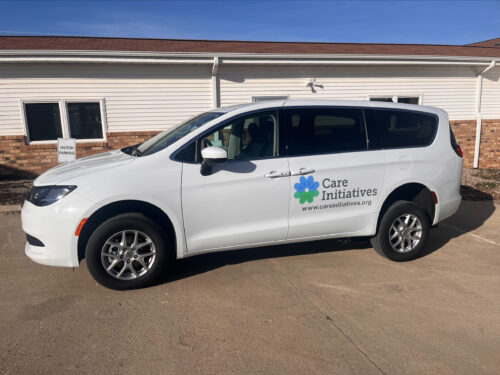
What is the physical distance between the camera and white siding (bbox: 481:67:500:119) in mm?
11859

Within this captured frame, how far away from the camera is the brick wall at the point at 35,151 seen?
9.42 metres

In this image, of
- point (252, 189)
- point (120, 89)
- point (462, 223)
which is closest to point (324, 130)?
point (252, 189)

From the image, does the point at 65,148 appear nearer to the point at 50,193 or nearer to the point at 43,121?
the point at 50,193

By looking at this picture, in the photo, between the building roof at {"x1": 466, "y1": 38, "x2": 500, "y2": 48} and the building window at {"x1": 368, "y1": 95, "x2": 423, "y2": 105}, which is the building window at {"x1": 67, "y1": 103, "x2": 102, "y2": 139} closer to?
the building window at {"x1": 368, "y1": 95, "x2": 423, "y2": 105}

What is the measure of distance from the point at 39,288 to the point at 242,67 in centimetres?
768

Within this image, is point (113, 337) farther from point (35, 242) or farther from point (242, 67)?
point (242, 67)

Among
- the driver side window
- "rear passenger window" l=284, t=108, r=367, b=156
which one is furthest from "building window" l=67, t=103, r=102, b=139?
"rear passenger window" l=284, t=108, r=367, b=156

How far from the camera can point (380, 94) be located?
11211 millimetres

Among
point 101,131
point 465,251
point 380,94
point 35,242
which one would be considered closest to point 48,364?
point 35,242

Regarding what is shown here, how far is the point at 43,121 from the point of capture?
9.57 m

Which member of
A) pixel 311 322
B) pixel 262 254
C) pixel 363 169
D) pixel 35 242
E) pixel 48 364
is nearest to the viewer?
pixel 48 364

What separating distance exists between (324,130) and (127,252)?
2391 mm

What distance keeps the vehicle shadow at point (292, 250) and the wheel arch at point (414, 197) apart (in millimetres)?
497

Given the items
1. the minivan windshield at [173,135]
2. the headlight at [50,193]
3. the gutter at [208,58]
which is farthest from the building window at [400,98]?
the headlight at [50,193]
